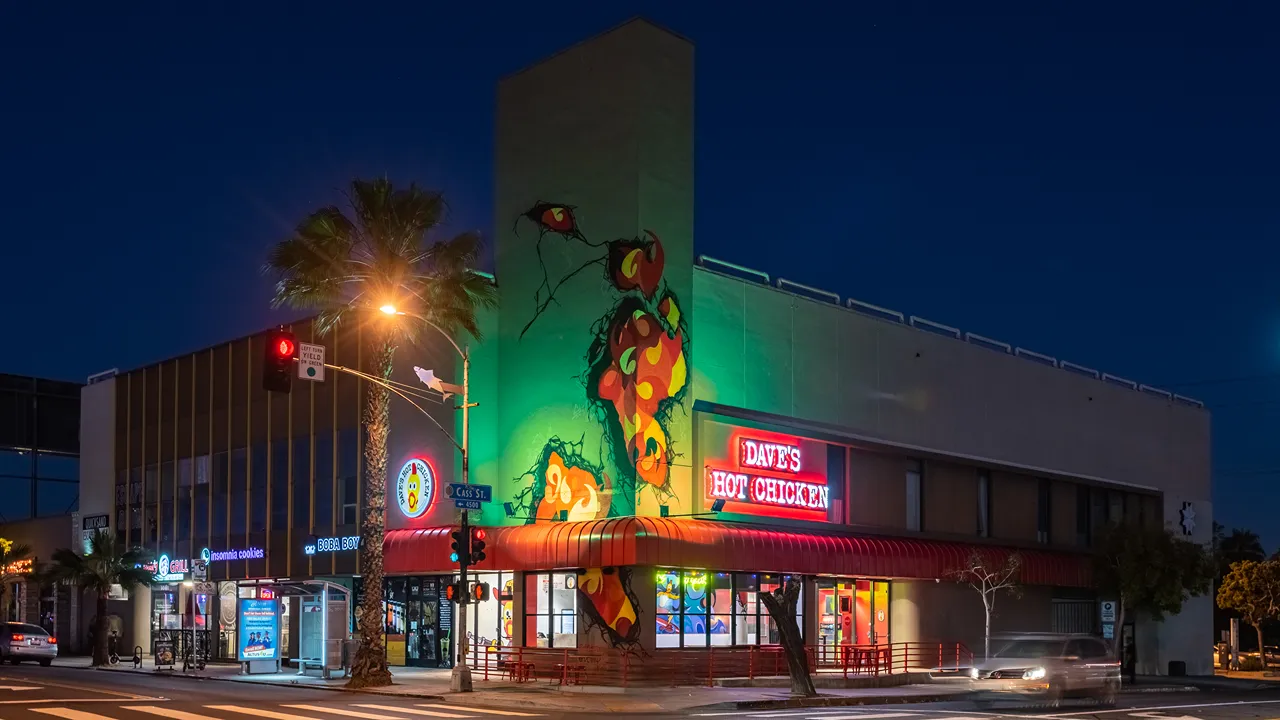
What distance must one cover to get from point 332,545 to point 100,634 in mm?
10616

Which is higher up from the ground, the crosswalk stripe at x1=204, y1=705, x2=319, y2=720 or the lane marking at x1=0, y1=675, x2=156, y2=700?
the crosswalk stripe at x1=204, y1=705, x2=319, y2=720

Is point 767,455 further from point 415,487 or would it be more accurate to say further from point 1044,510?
point 1044,510

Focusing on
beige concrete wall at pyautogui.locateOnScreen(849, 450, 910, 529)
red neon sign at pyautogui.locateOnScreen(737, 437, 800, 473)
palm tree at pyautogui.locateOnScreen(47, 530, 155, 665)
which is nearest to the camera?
red neon sign at pyautogui.locateOnScreen(737, 437, 800, 473)

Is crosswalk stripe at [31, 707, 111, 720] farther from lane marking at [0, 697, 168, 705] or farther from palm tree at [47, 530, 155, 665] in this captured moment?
palm tree at [47, 530, 155, 665]

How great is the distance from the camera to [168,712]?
78.8ft

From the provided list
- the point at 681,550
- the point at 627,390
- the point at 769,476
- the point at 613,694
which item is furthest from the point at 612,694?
the point at 769,476

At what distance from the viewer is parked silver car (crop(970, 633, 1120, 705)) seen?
27234mm

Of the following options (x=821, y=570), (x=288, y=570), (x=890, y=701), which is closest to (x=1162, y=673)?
(x=821, y=570)

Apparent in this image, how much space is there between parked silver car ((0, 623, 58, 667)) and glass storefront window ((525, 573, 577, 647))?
1821 centimetres

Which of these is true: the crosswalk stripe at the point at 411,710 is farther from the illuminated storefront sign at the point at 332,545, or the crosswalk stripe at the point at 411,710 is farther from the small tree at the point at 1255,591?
the small tree at the point at 1255,591

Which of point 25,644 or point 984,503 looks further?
point 984,503

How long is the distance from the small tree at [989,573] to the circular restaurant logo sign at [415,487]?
16715 millimetres

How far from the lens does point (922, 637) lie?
44.2 m

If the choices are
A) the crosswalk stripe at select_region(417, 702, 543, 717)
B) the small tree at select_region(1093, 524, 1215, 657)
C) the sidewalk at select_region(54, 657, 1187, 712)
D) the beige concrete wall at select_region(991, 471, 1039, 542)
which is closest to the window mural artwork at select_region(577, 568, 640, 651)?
the sidewalk at select_region(54, 657, 1187, 712)
